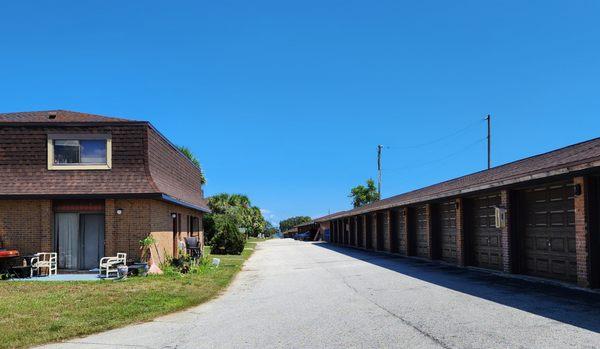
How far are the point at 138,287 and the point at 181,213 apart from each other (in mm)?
11154

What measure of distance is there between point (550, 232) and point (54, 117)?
17023 millimetres

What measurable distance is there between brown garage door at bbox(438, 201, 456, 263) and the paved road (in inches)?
250

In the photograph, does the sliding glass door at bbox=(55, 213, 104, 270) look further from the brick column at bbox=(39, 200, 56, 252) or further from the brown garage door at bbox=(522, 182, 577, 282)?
the brown garage door at bbox=(522, 182, 577, 282)

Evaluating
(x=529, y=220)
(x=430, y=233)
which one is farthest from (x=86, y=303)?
(x=430, y=233)

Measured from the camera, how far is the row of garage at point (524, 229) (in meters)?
11.9

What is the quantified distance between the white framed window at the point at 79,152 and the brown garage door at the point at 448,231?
1282cm

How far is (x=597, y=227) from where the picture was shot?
38.8 feet

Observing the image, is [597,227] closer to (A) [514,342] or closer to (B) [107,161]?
(A) [514,342]

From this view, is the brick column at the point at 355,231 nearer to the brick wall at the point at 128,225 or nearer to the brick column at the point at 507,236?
the brick wall at the point at 128,225

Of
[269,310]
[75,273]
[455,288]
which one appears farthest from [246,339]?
[75,273]

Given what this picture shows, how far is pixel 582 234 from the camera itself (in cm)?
1202

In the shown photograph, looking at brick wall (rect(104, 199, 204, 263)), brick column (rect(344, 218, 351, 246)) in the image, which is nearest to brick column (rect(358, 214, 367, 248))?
brick column (rect(344, 218, 351, 246))

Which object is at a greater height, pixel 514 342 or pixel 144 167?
pixel 144 167

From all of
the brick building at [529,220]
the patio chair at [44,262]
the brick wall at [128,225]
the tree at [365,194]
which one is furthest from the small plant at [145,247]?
the tree at [365,194]
